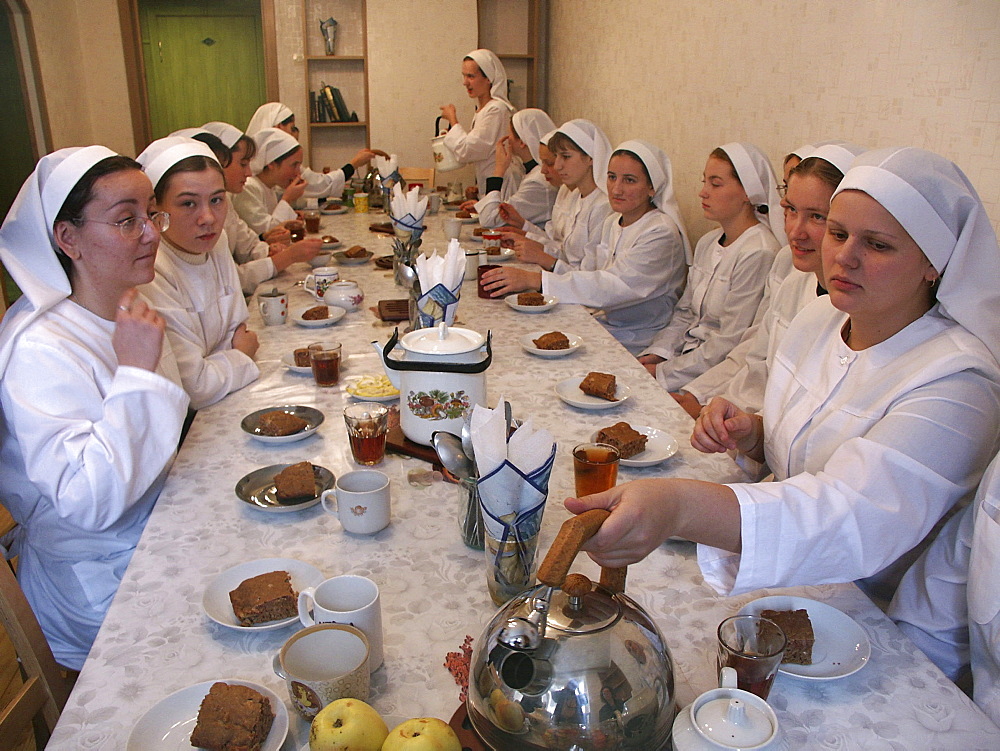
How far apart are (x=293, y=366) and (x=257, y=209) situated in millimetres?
2412

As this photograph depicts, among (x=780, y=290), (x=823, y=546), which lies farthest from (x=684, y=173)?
(x=823, y=546)

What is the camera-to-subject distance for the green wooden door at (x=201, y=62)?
25.8 ft

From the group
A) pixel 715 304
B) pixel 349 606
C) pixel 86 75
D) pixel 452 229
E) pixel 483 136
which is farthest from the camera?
pixel 86 75

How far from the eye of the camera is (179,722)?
0.99 metres

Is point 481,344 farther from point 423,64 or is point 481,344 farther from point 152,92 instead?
point 152,92

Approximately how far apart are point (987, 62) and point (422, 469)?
6.16ft

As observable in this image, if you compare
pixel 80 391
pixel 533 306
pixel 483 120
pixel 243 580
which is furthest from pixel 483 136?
pixel 243 580

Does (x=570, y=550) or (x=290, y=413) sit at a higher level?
(x=570, y=550)

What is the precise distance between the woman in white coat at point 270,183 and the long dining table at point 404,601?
99.1 inches

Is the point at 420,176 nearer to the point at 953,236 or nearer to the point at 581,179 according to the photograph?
the point at 581,179

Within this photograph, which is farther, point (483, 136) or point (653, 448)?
point (483, 136)

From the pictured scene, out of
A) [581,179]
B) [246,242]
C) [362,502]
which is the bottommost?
[246,242]

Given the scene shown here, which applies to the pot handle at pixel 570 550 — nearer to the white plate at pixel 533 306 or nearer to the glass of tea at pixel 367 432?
the glass of tea at pixel 367 432

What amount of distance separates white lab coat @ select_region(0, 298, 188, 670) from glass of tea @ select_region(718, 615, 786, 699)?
1137 mm
